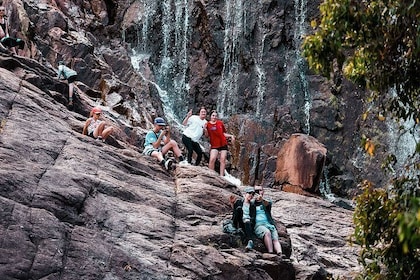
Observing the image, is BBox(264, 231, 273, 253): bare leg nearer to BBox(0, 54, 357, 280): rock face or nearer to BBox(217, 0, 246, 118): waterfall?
BBox(0, 54, 357, 280): rock face

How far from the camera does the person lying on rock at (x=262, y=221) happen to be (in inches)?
558

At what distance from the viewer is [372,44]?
28.7ft

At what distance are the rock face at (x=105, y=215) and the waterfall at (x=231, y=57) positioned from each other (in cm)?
1827

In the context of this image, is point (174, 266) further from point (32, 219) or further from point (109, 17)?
point (109, 17)

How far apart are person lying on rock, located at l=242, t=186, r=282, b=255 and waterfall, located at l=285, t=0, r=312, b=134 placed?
20.0m

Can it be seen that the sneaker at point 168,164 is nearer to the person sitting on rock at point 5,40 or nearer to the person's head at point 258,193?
the person's head at point 258,193

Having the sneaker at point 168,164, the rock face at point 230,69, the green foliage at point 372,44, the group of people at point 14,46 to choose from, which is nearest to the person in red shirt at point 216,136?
the sneaker at point 168,164

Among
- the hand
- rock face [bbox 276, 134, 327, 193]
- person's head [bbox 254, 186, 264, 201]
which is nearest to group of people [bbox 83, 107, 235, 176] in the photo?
person's head [bbox 254, 186, 264, 201]

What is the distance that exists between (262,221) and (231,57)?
23921 mm

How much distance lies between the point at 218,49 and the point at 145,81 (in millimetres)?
6397

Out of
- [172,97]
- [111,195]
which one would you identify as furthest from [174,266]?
[172,97]

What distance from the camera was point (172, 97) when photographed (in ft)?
121

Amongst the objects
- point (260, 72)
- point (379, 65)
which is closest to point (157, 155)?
point (379, 65)

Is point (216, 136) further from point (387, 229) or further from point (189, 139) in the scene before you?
point (387, 229)
